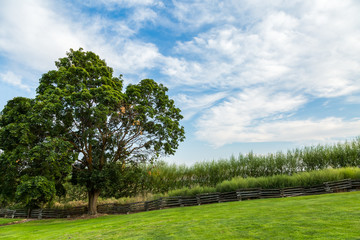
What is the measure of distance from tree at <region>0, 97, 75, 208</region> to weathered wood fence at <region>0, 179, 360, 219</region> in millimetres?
5303

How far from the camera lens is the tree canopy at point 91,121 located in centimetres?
1549

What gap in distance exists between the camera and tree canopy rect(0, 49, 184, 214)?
50.8 ft

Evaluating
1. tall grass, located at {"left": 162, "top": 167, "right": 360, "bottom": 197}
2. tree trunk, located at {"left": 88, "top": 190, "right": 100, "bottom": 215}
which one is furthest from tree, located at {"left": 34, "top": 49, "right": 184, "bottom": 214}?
tall grass, located at {"left": 162, "top": 167, "right": 360, "bottom": 197}

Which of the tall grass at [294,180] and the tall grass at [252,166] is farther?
the tall grass at [252,166]

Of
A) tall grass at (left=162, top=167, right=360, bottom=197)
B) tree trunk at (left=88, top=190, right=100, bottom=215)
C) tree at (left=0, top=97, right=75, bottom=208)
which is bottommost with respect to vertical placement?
tree trunk at (left=88, top=190, right=100, bottom=215)

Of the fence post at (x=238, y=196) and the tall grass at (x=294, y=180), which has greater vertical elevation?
the tall grass at (x=294, y=180)

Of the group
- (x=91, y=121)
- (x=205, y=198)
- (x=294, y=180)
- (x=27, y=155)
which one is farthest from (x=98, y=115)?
(x=294, y=180)

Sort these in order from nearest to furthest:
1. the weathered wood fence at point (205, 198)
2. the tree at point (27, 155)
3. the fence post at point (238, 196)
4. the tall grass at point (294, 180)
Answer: the tree at point (27, 155)
the weathered wood fence at point (205, 198)
the tall grass at point (294, 180)
the fence post at point (238, 196)

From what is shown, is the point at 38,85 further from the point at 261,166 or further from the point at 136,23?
the point at 261,166

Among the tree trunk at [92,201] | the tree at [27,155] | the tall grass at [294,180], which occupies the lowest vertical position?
the tree trunk at [92,201]

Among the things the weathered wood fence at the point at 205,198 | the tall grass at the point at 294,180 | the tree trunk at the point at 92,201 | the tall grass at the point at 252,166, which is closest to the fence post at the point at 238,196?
the weathered wood fence at the point at 205,198

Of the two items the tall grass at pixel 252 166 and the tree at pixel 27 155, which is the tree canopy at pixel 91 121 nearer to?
the tree at pixel 27 155

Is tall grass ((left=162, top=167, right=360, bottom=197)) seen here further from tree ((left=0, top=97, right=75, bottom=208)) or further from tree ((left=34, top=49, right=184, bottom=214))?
tree ((left=0, top=97, right=75, bottom=208))

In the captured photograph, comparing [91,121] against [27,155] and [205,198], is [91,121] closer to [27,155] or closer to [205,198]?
[27,155]
